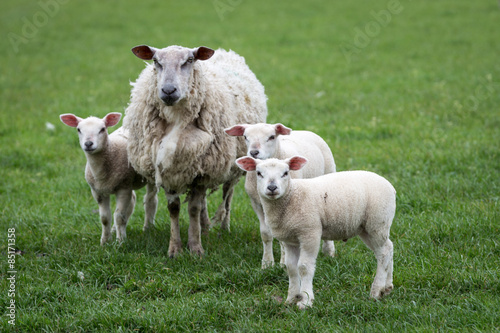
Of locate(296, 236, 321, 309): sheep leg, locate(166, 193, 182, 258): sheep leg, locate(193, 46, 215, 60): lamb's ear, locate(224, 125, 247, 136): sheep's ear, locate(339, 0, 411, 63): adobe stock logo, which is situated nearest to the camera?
locate(296, 236, 321, 309): sheep leg

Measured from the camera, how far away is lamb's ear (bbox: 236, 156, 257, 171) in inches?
170

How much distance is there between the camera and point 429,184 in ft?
22.4

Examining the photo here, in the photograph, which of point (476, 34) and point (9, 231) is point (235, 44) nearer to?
point (476, 34)

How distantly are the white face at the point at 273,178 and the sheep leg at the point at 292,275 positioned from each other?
51cm

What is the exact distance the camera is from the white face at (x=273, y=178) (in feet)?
13.2

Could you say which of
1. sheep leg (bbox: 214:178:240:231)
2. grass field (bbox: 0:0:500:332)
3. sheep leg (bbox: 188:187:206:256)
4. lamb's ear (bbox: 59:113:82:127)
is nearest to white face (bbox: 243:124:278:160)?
grass field (bbox: 0:0:500:332)

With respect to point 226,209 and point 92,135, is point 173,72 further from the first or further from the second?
point 226,209

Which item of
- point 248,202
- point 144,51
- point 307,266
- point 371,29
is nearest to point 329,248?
point 307,266

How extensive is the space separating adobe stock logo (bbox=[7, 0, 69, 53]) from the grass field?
0.65ft

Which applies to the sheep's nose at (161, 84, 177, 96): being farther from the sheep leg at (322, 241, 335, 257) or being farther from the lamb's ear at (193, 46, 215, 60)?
the sheep leg at (322, 241, 335, 257)

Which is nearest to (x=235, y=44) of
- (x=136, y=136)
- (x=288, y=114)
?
(x=288, y=114)

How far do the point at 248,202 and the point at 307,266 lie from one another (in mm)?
2950

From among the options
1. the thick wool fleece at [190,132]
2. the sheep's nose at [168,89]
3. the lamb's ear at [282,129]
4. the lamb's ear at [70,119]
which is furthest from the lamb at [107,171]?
the lamb's ear at [282,129]

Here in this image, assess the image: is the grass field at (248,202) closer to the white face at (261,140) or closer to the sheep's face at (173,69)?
the white face at (261,140)
